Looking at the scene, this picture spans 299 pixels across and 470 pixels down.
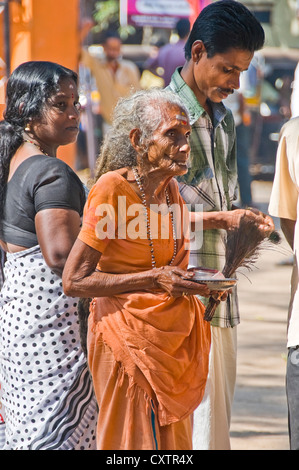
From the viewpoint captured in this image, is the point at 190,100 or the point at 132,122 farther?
the point at 190,100

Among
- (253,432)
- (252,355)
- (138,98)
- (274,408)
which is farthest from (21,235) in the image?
(252,355)

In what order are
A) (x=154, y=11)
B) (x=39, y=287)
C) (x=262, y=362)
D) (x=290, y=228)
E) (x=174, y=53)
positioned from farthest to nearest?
(x=154, y=11) → (x=174, y=53) → (x=262, y=362) → (x=290, y=228) → (x=39, y=287)

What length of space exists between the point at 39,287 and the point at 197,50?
3.68 feet

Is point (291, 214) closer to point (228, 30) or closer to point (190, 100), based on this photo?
point (190, 100)

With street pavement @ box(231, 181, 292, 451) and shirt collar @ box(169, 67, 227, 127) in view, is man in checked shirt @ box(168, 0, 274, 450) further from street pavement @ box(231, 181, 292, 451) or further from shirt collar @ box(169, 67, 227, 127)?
street pavement @ box(231, 181, 292, 451)

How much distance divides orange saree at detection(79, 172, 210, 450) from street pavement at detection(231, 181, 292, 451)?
47 cm

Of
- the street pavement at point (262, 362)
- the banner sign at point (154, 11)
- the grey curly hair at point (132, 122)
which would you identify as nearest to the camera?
the grey curly hair at point (132, 122)

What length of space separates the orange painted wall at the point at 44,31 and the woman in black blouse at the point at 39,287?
4.32 meters

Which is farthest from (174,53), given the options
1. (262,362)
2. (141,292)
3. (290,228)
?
(141,292)

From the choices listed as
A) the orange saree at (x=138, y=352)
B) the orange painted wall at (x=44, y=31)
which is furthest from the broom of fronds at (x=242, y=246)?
the orange painted wall at (x=44, y=31)

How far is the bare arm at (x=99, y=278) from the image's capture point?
8.60ft

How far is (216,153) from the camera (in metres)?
3.38

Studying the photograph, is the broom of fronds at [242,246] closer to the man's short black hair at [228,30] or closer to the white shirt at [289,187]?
the white shirt at [289,187]

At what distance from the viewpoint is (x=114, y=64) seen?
11.5m
